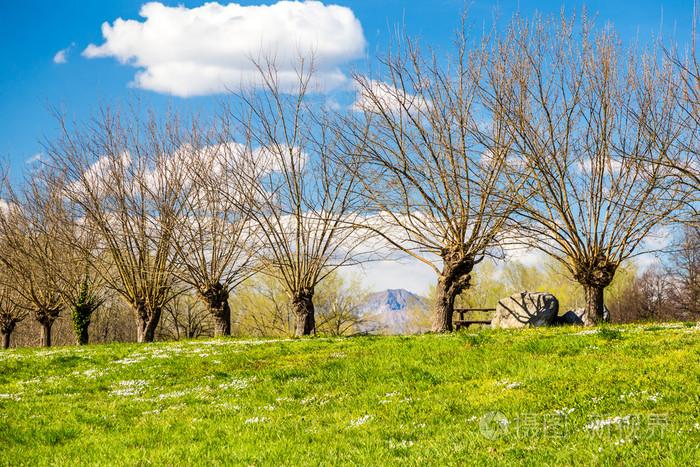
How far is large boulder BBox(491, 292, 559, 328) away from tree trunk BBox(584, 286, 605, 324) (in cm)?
237

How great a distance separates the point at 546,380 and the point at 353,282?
5283 cm

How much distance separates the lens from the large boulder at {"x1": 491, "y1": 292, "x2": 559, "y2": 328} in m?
27.9

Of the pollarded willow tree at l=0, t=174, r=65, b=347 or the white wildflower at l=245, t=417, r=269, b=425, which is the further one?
the pollarded willow tree at l=0, t=174, r=65, b=347

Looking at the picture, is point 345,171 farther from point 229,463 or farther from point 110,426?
point 229,463

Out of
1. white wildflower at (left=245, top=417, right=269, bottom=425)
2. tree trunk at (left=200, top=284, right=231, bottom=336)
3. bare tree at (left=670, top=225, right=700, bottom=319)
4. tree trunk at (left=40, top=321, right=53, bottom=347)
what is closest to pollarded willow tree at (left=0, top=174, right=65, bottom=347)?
tree trunk at (left=40, top=321, right=53, bottom=347)

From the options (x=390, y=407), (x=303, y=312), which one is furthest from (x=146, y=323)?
(x=390, y=407)

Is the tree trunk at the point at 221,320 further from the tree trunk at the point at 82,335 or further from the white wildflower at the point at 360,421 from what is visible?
the white wildflower at the point at 360,421

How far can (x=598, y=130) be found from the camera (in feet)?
79.4

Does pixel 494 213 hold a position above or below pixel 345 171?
below

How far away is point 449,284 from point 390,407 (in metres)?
16.1

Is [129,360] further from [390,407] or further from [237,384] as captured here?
[390,407]

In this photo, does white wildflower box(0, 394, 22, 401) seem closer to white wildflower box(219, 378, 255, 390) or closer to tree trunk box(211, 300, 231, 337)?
white wildflower box(219, 378, 255, 390)

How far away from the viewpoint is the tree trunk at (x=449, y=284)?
88.3 feet

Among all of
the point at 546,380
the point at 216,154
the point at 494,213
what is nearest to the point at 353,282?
the point at 216,154
